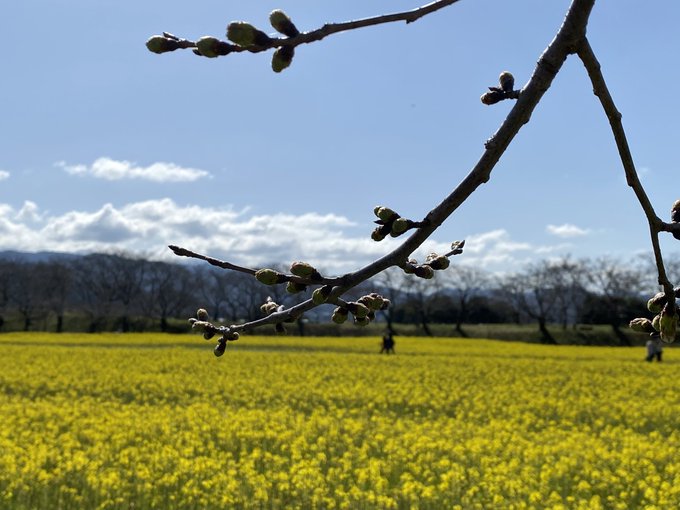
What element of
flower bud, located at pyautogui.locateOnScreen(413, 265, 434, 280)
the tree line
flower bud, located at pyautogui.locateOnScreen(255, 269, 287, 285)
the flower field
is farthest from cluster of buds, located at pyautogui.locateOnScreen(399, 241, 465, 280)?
the tree line

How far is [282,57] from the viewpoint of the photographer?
837 mm

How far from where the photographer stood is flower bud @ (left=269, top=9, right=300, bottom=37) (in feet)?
2.67

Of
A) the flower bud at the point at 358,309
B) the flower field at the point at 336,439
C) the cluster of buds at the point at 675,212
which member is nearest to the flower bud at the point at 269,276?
the flower bud at the point at 358,309

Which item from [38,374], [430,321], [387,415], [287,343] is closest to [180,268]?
[430,321]

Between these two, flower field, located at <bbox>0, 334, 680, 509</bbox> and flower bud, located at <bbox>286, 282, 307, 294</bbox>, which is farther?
flower field, located at <bbox>0, 334, 680, 509</bbox>

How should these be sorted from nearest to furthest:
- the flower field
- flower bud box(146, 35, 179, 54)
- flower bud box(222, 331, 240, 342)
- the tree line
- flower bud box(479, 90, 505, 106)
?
flower bud box(146, 35, 179, 54)
flower bud box(222, 331, 240, 342)
flower bud box(479, 90, 505, 106)
the flower field
the tree line

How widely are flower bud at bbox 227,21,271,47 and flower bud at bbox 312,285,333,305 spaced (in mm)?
358

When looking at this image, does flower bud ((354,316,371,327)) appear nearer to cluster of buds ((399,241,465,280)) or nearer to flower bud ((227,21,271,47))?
cluster of buds ((399,241,465,280))

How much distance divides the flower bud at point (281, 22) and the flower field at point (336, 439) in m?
6.64

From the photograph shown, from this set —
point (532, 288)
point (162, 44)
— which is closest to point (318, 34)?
point (162, 44)

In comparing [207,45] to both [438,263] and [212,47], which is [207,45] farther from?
[438,263]

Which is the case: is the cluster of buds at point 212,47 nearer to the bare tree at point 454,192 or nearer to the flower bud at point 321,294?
the bare tree at point 454,192

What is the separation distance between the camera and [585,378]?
20.3 meters

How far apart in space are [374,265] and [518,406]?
14.5 meters
